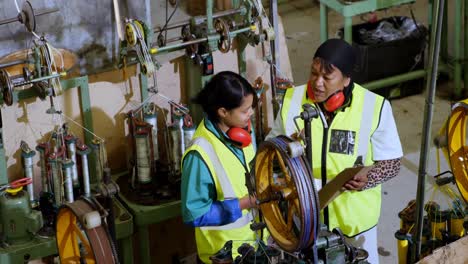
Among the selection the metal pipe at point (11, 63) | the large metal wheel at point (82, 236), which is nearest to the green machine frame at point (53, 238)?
the metal pipe at point (11, 63)

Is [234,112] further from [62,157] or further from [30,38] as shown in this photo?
[30,38]

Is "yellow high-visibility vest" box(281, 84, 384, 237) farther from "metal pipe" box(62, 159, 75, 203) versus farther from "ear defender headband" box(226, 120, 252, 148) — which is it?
Answer: "metal pipe" box(62, 159, 75, 203)

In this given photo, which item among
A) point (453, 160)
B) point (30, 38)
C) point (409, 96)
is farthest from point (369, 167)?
point (409, 96)

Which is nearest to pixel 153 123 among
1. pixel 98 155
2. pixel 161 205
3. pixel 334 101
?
pixel 98 155

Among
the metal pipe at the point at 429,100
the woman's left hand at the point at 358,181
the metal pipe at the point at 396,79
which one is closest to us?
the metal pipe at the point at 429,100

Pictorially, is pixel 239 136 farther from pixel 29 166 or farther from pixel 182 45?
pixel 29 166

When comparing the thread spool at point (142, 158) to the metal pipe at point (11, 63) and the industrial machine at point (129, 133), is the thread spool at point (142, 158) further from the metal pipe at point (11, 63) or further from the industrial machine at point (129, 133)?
the metal pipe at point (11, 63)

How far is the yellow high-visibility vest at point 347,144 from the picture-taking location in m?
2.93

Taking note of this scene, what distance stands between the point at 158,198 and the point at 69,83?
1.99 ft

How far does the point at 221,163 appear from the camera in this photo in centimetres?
281

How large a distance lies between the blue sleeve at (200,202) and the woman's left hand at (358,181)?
0.38 meters

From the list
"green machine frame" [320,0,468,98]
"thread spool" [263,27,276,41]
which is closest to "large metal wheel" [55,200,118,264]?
"thread spool" [263,27,276,41]

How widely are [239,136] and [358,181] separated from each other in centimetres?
43

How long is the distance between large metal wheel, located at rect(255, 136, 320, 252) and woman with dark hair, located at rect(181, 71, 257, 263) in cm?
41
